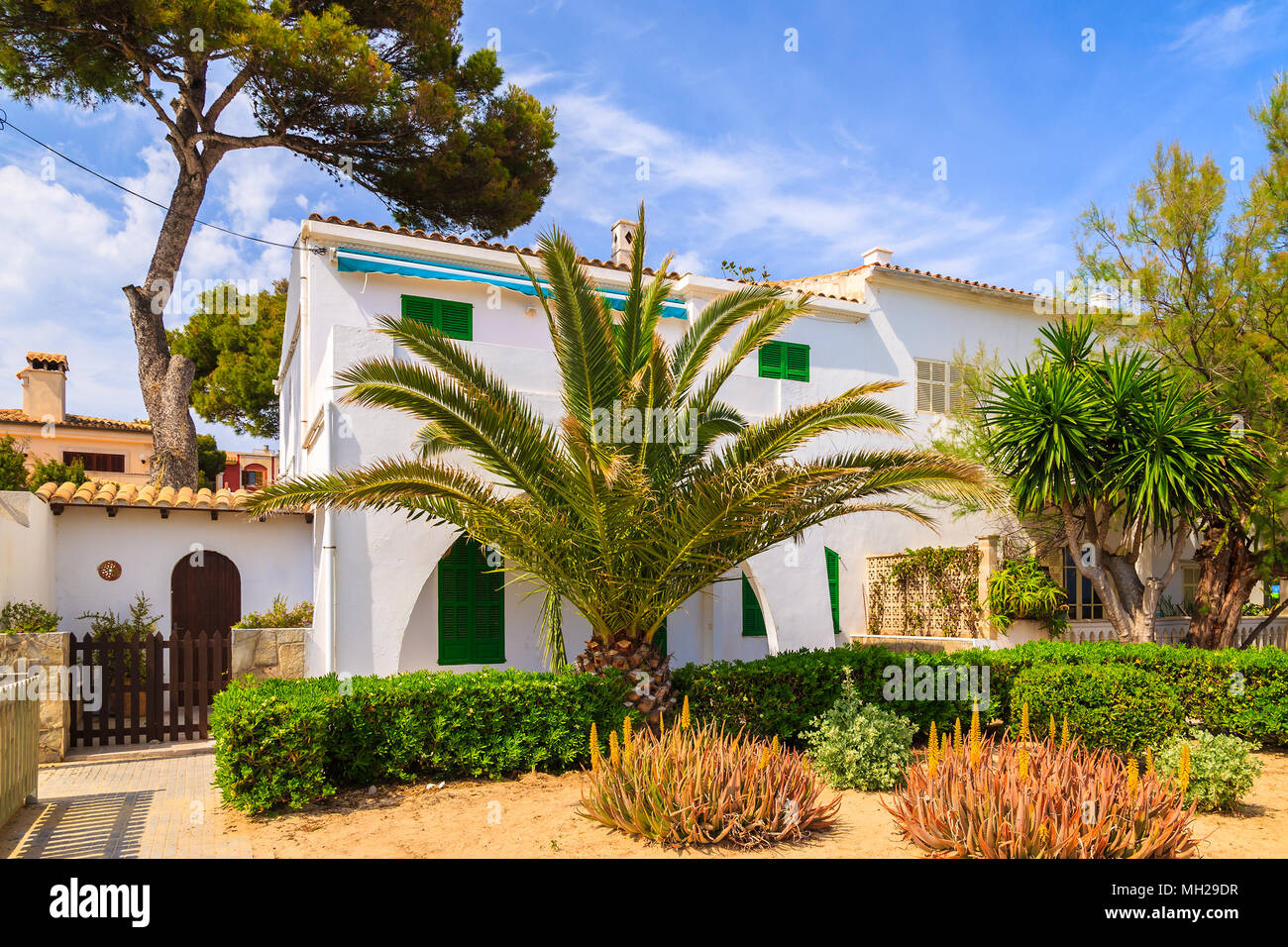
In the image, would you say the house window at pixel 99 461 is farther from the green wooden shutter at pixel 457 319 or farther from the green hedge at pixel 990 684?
the green hedge at pixel 990 684

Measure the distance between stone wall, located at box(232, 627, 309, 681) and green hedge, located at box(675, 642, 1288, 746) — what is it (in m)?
5.10

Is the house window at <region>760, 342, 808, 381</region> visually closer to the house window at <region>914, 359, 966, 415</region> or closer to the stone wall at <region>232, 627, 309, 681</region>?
the house window at <region>914, 359, 966, 415</region>

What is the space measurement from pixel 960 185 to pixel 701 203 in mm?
4622

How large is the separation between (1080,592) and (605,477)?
12487 mm

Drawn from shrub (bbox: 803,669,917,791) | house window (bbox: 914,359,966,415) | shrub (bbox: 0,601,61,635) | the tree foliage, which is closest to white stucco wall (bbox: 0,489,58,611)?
shrub (bbox: 0,601,61,635)

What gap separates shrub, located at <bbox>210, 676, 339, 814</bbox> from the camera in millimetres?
7043

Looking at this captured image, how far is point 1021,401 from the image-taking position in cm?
1216

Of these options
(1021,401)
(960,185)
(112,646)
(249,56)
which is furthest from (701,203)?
(112,646)

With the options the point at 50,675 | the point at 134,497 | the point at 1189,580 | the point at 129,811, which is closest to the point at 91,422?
the point at 134,497

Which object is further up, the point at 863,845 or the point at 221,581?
the point at 221,581

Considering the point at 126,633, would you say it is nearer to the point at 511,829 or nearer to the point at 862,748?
the point at 511,829

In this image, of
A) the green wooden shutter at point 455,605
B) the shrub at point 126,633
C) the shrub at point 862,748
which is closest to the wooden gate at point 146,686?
the shrub at point 126,633
